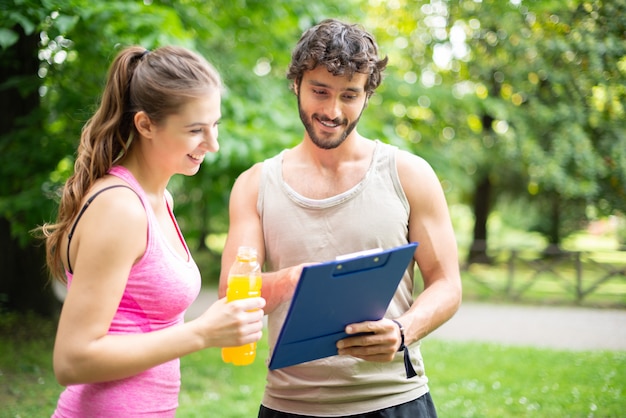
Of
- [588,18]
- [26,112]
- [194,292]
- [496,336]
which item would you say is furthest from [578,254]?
[194,292]

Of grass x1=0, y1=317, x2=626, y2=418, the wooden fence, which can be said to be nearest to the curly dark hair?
grass x1=0, y1=317, x2=626, y2=418

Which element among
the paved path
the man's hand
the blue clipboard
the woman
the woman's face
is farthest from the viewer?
the paved path

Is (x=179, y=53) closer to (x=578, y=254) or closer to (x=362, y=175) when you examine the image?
(x=362, y=175)

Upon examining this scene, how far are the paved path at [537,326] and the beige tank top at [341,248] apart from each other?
4.14m

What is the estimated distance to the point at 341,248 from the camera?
2.25 m

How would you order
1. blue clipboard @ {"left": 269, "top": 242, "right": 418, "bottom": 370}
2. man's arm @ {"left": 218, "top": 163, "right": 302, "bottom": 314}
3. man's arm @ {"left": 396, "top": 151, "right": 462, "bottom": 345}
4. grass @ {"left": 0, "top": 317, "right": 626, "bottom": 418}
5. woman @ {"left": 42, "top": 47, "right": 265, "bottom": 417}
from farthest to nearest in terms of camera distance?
grass @ {"left": 0, "top": 317, "right": 626, "bottom": 418} < man's arm @ {"left": 396, "top": 151, "right": 462, "bottom": 345} < man's arm @ {"left": 218, "top": 163, "right": 302, "bottom": 314} < blue clipboard @ {"left": 269, "top": 242, "right": 418, "bottom": 370} < woman @ {"left": 42, "top": 47, "right": 265, "bottom": 417}

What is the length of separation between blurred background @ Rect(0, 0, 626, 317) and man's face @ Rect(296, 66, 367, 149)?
96 cm

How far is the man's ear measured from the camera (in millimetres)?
1805

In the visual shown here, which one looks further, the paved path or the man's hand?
the paved path

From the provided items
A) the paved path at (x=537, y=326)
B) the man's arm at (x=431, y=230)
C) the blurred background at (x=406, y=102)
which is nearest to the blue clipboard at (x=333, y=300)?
the man's arm at (x=431, y=230)

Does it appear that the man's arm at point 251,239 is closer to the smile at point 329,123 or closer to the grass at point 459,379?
the smile at point 329,123

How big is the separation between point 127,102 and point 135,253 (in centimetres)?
49

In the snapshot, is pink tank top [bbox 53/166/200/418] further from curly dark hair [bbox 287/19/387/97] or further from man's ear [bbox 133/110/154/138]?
curly dark hair [bbox 287/19/387/97]

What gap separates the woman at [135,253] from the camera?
62.3 inches
